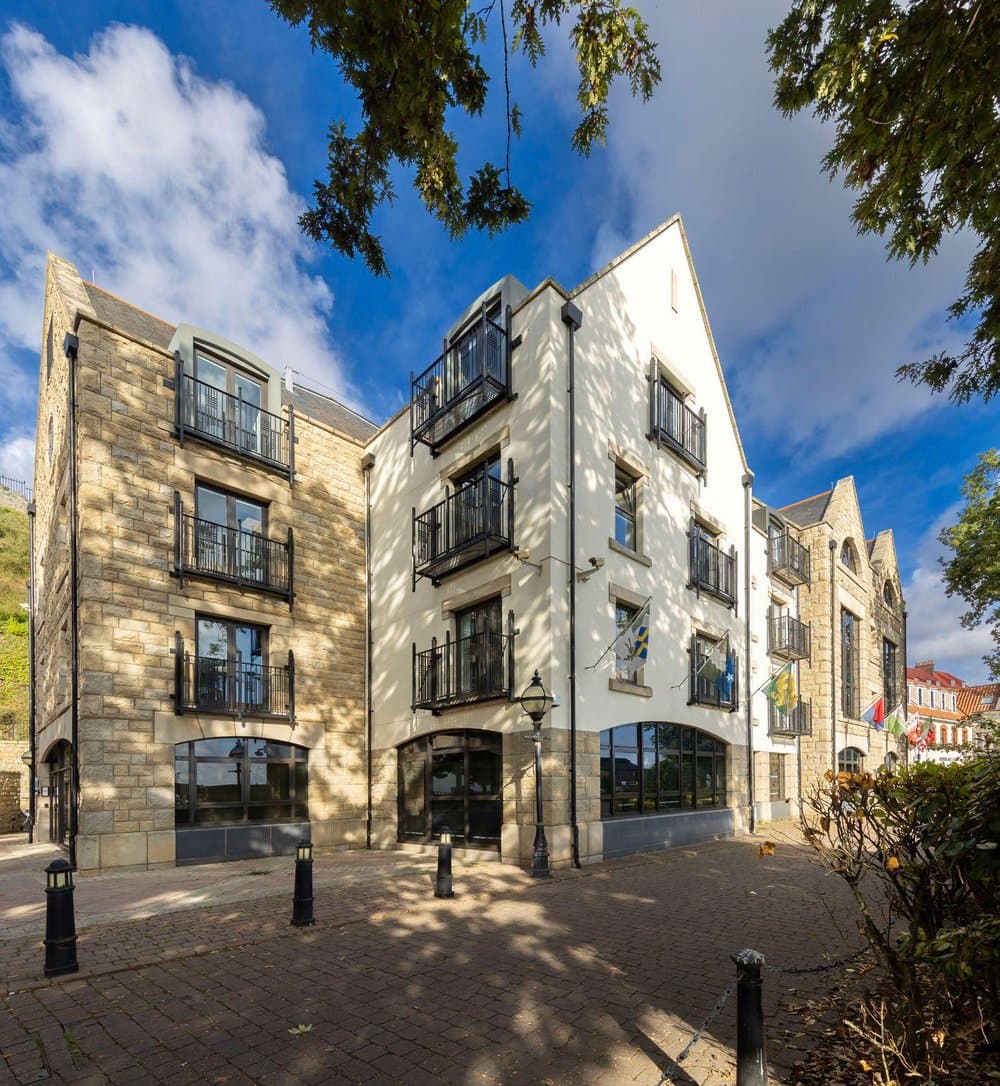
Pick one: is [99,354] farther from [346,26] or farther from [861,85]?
[861,85]

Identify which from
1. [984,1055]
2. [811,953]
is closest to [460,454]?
[811,953]

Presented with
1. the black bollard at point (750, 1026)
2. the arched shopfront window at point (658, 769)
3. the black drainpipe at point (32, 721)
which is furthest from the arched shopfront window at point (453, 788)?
the black drainpipe at point (32, 721)

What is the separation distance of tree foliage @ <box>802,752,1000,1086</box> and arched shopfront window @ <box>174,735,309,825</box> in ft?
39.7

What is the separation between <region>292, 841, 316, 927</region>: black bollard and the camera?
7090 mm

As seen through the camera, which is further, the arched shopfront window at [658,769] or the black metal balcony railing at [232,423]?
the black metal balcony railing at [232,423]

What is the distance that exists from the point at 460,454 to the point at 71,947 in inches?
427

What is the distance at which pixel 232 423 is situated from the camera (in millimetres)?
14578

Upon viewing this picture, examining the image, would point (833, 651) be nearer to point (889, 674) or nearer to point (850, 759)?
point (850, 759)

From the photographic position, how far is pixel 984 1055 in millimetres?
3139

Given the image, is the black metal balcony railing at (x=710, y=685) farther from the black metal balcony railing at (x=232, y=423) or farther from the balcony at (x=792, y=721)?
the black metal balcony railing at (x=232, y=423)

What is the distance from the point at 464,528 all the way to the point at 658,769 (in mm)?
6818

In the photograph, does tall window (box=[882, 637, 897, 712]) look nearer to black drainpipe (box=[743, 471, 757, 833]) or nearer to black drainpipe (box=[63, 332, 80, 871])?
black drainpipe (box=[743, 471, 757, 833])

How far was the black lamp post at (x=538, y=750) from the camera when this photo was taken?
10195mm

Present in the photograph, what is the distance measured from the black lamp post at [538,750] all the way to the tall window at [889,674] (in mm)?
24437
